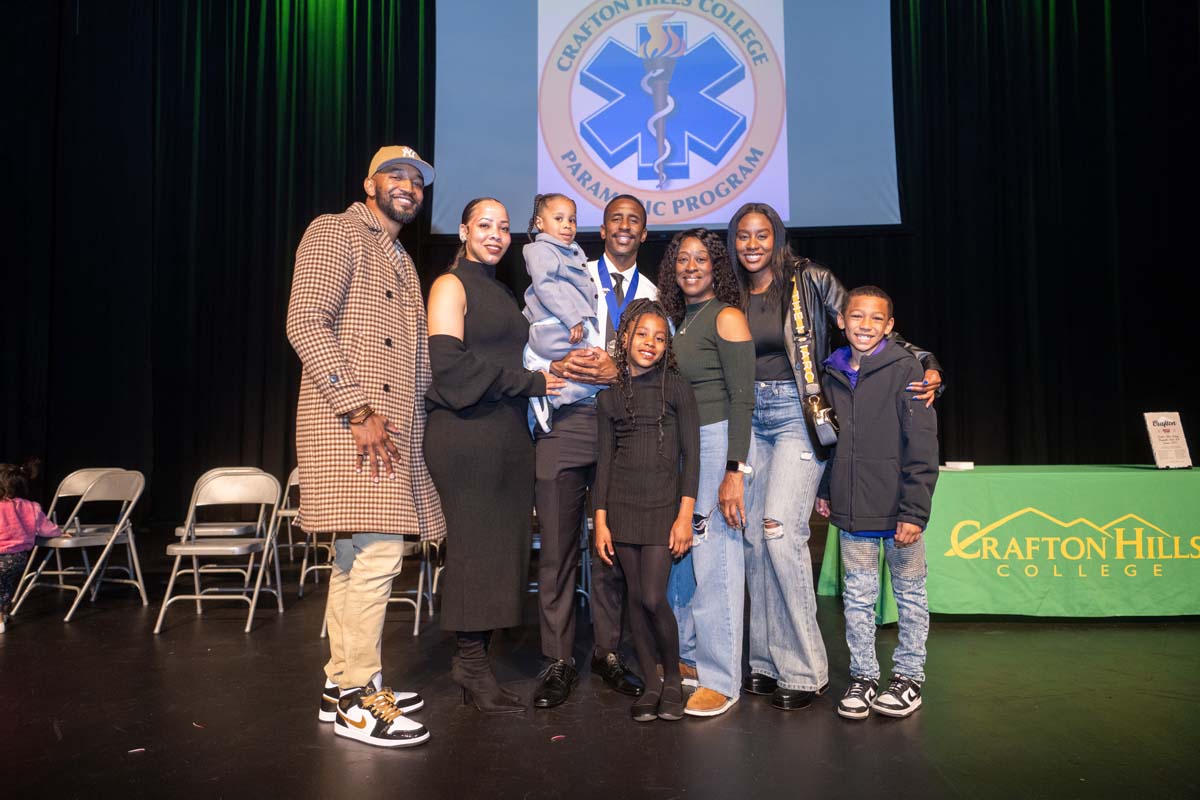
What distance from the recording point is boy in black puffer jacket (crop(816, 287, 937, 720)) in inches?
100

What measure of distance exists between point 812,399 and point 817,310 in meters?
0.36

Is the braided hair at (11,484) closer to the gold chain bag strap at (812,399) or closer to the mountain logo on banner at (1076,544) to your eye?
the gold chain bag strap at (812,399)

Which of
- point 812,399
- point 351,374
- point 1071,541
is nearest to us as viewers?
point 351,374

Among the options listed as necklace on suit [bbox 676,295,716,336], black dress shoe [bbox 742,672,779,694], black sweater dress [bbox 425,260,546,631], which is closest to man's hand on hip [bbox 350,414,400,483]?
black sweater dress [bbox 425,260,546,631]

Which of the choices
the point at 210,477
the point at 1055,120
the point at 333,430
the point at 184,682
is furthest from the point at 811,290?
the point at 1055,120

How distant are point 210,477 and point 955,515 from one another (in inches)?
163

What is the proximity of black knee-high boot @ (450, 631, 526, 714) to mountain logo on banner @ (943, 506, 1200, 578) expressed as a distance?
8.12 ft

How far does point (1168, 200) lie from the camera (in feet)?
21.9

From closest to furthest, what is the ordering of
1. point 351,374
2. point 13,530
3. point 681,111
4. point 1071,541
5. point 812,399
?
point 351,374, point 812,399, point 1071,541, point 13,530, point 681,111

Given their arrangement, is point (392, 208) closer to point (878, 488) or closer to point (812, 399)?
point (812, 399)

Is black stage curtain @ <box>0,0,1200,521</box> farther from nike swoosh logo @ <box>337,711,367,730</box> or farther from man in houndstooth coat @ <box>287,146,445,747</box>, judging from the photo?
nike swoosh logo @ <box>337,711,367,730</box>

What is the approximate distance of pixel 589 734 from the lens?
93.7 inches

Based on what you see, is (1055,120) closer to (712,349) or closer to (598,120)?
(598,120)

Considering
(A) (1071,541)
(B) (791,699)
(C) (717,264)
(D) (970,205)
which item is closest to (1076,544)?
(A) (1071,541)
